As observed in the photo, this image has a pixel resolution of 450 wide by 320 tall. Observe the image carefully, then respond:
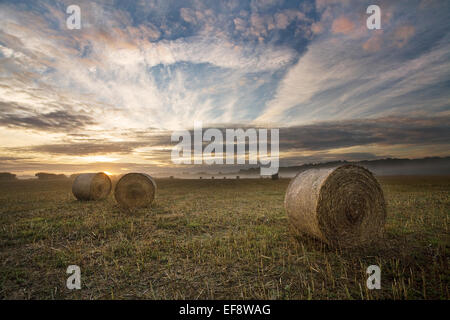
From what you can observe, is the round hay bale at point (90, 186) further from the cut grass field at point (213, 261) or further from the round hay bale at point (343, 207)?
the round hay bale at point (343, 207)

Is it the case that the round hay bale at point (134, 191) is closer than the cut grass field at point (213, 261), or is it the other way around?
the cut grass field at point (213, 261)

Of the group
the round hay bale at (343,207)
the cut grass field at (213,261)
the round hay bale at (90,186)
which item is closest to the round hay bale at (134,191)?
Answer: the cut grass field at (213,261)

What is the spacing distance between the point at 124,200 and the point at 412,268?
38.1 feet

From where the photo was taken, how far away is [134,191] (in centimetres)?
1225

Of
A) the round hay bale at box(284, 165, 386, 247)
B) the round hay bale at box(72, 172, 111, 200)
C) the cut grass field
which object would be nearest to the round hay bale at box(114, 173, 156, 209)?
the cut grass field

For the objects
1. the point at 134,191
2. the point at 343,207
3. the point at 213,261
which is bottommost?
the point at 213,261

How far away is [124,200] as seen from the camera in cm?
1203

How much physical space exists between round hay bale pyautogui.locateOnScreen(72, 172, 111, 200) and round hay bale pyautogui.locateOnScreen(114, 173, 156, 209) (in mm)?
3893

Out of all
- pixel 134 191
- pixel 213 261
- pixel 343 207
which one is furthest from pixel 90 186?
pixel 343 207

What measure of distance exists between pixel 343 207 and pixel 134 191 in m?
10.1

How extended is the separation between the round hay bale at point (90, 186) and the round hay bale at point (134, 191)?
389cm

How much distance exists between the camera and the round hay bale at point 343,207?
5641 mm

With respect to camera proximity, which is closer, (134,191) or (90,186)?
(134,191)

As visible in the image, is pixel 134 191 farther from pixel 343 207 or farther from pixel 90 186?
pixel 343 207
